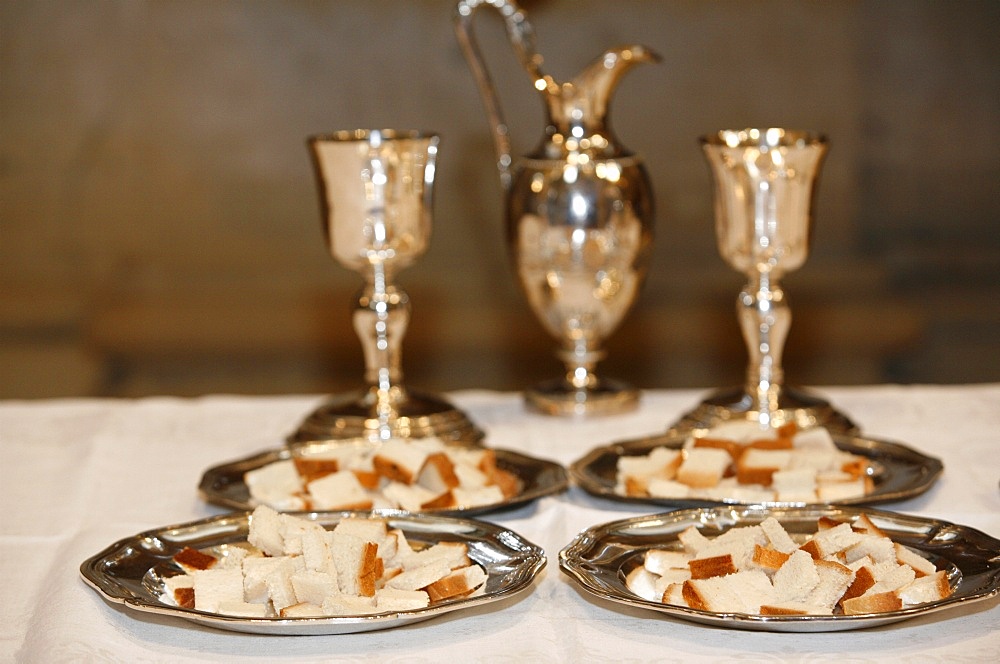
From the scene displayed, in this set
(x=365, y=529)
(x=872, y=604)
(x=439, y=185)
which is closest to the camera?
(x=872, y=604)

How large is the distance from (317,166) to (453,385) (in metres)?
0.74

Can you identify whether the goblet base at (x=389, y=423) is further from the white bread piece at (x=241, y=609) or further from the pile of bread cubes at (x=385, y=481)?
the white bread piece at (x=241, y=609)

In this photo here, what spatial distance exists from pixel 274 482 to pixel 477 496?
164mm

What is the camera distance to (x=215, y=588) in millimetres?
715

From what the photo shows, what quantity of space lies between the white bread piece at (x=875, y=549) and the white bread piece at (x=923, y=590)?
0.09 feet

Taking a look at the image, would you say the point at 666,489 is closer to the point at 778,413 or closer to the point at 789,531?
the point at 789,531

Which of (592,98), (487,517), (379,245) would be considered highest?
(592,98)

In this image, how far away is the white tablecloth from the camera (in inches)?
26.9

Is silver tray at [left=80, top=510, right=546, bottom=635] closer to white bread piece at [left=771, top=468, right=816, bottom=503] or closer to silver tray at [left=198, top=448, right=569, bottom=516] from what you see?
silver tray at [left=198, top=448, right=569, bottom=516]

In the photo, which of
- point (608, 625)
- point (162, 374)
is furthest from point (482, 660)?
point (162, 374)

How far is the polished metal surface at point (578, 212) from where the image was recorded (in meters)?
1.23

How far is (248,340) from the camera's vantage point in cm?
188

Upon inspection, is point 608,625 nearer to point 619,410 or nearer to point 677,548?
point 677,548

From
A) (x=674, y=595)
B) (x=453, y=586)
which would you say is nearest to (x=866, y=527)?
(x=674, y=595)
